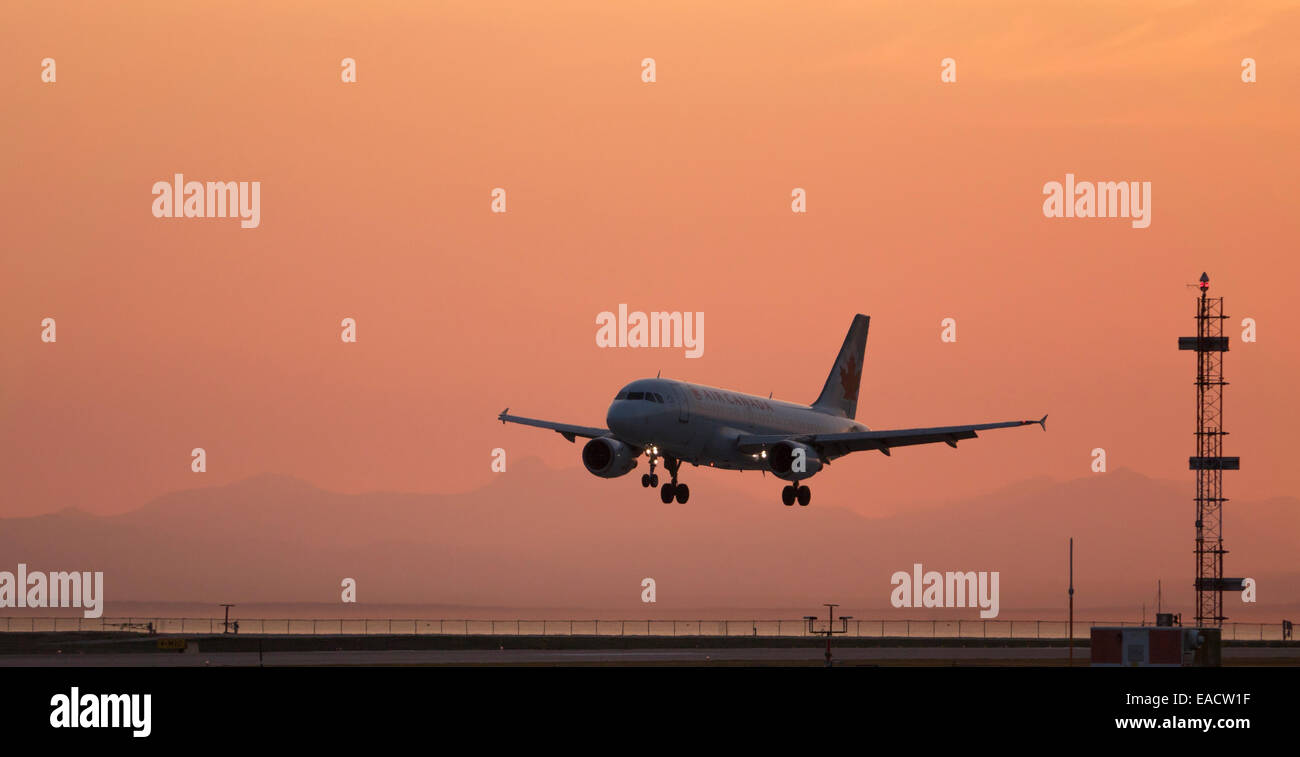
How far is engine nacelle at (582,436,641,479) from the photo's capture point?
108500 millimetres

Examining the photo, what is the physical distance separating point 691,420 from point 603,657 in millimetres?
24772

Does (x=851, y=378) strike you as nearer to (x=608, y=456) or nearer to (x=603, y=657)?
(x=603, y=657)

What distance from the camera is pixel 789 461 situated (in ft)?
355

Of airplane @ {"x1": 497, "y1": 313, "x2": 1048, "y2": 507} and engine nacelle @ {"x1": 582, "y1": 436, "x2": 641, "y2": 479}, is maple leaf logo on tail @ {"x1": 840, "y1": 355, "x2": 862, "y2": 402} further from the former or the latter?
engine nacelle @ {"x1": 582, "y1": 436, "x2": 641, "y2": 479}

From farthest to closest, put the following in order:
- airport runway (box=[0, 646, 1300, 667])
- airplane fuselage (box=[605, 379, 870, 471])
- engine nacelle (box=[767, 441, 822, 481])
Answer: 1. airport runway (box=[0, 646, 1300, 667])
2. engine nacelle (box=[767, 441, 822, 481])
3. airplane fuselage (box=[605, 379, 870, 471])

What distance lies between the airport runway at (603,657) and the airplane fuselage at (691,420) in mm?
12125

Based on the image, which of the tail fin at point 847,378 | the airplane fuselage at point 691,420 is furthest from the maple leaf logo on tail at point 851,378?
the airplane fuselage at point 691,420

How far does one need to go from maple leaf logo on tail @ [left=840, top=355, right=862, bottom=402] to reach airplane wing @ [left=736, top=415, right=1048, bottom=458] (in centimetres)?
2107

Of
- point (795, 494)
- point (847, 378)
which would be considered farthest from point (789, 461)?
point (847, 378)

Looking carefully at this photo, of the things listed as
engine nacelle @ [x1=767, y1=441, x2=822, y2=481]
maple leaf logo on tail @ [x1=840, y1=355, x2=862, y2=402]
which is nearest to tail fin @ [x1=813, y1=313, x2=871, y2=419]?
maple leaf logo on tail @ [x1=840, y1=355, x2=862, y2=402]

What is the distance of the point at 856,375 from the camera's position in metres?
141
